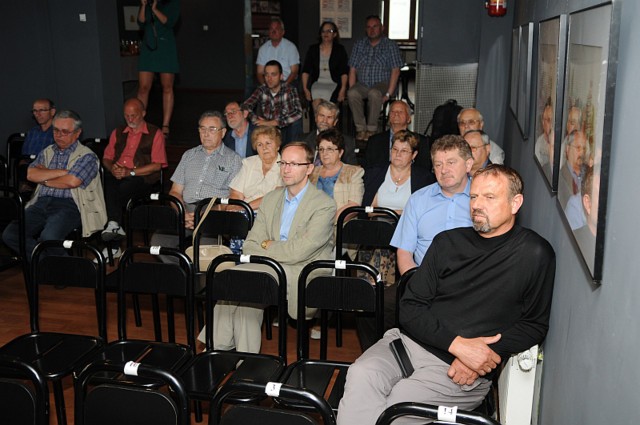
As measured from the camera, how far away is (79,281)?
342 centimetres

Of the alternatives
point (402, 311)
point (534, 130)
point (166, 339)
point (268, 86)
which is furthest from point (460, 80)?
point (402, 311)

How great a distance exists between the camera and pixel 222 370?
122 inches

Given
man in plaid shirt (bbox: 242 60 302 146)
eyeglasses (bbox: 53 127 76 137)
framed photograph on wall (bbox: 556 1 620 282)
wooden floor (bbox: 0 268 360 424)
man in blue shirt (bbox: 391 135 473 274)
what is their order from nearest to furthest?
framed photograph on wall (bbox: 556 1 620 282), man in blue shirt (bbox: 391 135 473 274), wooden floor (bbox: 0 268 360 424), eyeglasses (bbox: 53 127 76 137), man in plaid shirt (bbox: 242 60 302 146)

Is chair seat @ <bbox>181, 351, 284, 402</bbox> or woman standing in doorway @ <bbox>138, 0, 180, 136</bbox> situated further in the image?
woman standing in doorway @ <bbox>138, 0, 180, 136</bbox>

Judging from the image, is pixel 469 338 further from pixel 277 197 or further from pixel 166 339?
pixel 166 339

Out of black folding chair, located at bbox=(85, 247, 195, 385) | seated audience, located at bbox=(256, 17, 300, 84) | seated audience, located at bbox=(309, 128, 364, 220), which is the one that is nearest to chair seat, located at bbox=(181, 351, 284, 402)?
black folding chair, located at bbox=(85, 247, 195, 385)

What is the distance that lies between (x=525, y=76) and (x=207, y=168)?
2.30m

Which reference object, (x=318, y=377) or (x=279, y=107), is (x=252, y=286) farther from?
(x=279, y=107)

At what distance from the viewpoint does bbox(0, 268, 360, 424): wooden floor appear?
4227mm

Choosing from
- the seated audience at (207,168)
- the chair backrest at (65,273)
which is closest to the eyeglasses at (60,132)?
the seated audience at (207,168)

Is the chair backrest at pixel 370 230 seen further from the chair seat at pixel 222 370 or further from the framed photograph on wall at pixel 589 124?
the framed photograph on wall at pixel 589 124

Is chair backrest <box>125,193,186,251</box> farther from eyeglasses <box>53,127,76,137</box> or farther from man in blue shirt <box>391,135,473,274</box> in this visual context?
man in blue shirt <box>391,135,473,274</box>

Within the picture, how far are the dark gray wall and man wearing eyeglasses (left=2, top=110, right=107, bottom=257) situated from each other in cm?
375

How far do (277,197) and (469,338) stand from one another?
1578 mm
